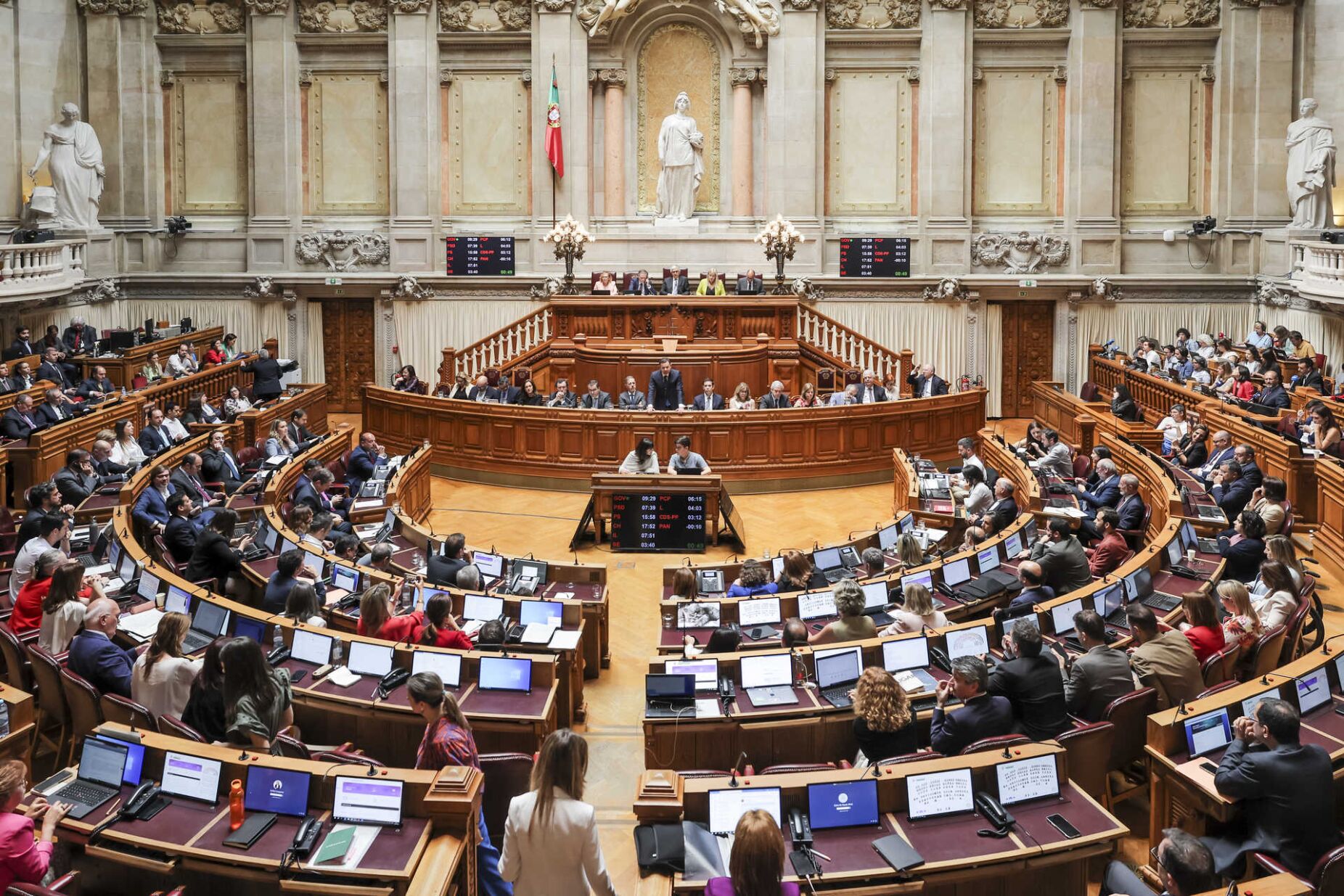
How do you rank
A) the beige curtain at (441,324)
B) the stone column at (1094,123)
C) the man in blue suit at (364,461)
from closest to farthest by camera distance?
the man in blue suit at (364,461)
the stone column at (1094,123)
the beige curtain at (441,324)

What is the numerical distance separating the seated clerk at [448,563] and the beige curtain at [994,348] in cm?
1515

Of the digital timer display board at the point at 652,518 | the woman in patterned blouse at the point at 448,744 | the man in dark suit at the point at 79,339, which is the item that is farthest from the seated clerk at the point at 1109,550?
the man in dark suit at the point at 79,339

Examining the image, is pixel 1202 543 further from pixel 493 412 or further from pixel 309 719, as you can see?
pixel 493 412

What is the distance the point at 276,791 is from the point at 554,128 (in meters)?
18.4

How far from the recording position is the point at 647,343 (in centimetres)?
2033

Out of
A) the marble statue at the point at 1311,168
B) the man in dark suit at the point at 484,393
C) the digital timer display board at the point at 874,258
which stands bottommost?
the man in dark suit at the point at 484,393

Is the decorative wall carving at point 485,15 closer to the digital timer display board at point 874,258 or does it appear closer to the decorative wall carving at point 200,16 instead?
the decorative wall carving at point 200,16

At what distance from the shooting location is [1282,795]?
575 centimetres

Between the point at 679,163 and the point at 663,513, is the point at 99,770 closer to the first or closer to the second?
the point at 663,513

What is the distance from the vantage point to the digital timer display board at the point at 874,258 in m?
23.0

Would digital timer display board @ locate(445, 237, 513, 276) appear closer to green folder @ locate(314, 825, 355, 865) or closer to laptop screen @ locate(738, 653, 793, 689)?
laptop screen @ locate(738, 653, 793, 689)

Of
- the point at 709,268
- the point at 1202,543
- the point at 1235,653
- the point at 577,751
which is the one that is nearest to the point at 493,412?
the point at 709,268

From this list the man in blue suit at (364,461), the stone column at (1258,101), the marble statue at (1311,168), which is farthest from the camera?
the stone column at (1258,101)

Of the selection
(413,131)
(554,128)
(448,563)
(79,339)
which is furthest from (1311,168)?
(79,339)
